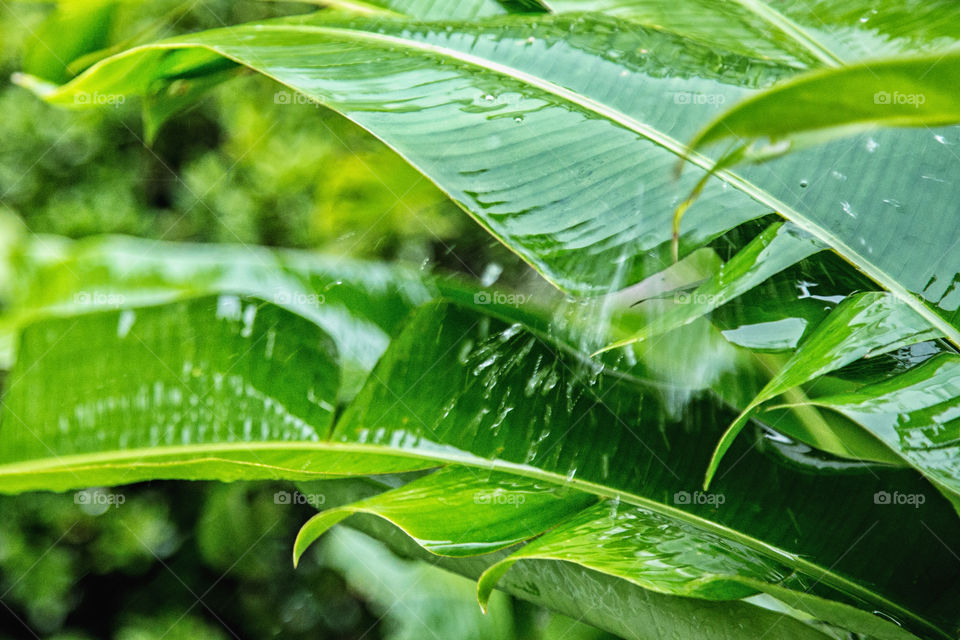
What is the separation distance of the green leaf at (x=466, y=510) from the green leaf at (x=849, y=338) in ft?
0.40

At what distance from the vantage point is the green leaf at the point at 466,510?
0.41m

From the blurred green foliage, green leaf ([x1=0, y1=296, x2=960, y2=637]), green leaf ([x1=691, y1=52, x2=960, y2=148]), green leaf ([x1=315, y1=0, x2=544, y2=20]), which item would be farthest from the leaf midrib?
the blurred green foliage

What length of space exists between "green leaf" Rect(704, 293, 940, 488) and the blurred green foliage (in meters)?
0.71

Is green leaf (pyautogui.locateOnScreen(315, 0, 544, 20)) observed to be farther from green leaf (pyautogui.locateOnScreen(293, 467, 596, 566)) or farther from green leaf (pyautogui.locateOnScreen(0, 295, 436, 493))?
green leaf (pyautogui.locateOnScreen(293, 467, 596, 566))

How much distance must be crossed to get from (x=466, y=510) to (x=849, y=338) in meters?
0.24

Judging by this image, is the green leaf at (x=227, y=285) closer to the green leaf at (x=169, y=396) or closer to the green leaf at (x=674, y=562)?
the green leaf at (x=169, y=396)

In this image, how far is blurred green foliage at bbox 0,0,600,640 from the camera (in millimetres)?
1226

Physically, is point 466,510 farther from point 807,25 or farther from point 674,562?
point 807,25

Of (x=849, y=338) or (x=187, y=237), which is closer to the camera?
(x=849, y=338)

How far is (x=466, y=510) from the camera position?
0.44m

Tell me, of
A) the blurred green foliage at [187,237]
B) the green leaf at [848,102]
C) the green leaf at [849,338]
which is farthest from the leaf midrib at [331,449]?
the blurred green foliage at [187,237]

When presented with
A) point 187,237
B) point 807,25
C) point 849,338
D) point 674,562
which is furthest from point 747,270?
point 187,237

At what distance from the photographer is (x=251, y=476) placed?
486mm

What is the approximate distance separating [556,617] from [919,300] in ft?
1.32
